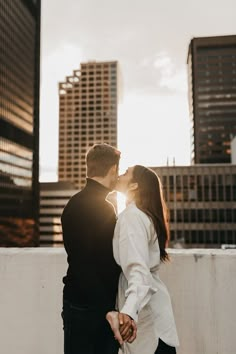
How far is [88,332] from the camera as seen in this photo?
187cm

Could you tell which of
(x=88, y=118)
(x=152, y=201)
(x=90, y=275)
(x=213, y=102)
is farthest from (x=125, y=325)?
(x=88, y=118)

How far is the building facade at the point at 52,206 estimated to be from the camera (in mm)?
145000

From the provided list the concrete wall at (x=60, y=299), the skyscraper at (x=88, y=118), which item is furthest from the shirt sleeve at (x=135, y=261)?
the skyscraper at (x=88, y=118)

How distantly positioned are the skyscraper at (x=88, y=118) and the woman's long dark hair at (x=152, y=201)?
190812 millimetres

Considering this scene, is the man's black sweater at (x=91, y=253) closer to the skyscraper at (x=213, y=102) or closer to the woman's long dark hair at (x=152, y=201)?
the woman's long dark hair at (x=152, y=201)

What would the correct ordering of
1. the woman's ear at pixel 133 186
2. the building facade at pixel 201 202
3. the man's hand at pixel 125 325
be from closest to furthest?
the man's hand at pixel 125 325 < the woman's ear at pixel 133 186 < the building facade at pixel 201 202

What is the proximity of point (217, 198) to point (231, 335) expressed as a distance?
3259 inches

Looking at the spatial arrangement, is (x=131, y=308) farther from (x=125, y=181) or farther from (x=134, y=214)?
(x=125, y=181)

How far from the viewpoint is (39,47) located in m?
112

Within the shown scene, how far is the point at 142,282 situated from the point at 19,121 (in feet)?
325

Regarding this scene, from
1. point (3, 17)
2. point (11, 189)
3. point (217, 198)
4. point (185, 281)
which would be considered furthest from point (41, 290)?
point (3, 17)

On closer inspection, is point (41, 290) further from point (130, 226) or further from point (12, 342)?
point (130, 226)

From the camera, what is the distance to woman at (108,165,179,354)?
1672 mm

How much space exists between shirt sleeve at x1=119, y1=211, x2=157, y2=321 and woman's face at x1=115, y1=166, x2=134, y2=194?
26cm
